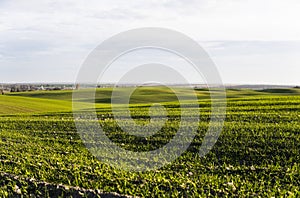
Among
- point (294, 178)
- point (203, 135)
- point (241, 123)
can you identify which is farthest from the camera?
point (241, 123)

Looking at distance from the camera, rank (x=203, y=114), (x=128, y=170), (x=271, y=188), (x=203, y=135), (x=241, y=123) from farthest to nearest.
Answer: (x=203, y=114), (x=241, y=123), (x=203, y=135), (x=128, y=170), (x=271, y=188)

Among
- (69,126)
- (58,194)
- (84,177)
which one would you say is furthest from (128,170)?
(69,126)

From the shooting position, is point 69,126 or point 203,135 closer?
point 203,135

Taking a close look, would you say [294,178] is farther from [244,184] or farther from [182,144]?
[182,144]

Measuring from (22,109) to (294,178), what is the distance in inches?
1559

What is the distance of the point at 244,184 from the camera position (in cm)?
753

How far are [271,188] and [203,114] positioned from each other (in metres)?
10.5

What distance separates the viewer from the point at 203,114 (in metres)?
17.8

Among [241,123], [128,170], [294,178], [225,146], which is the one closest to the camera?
[294,178]

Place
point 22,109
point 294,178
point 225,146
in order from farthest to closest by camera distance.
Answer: point 22,109 < point 225,146 < point 294,178

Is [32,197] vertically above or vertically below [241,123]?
below

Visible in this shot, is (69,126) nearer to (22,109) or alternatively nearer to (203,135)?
(203,135)

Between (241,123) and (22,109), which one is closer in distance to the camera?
(241,123)

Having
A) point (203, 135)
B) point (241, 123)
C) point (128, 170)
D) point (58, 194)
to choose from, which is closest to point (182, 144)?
point (203, 135)
